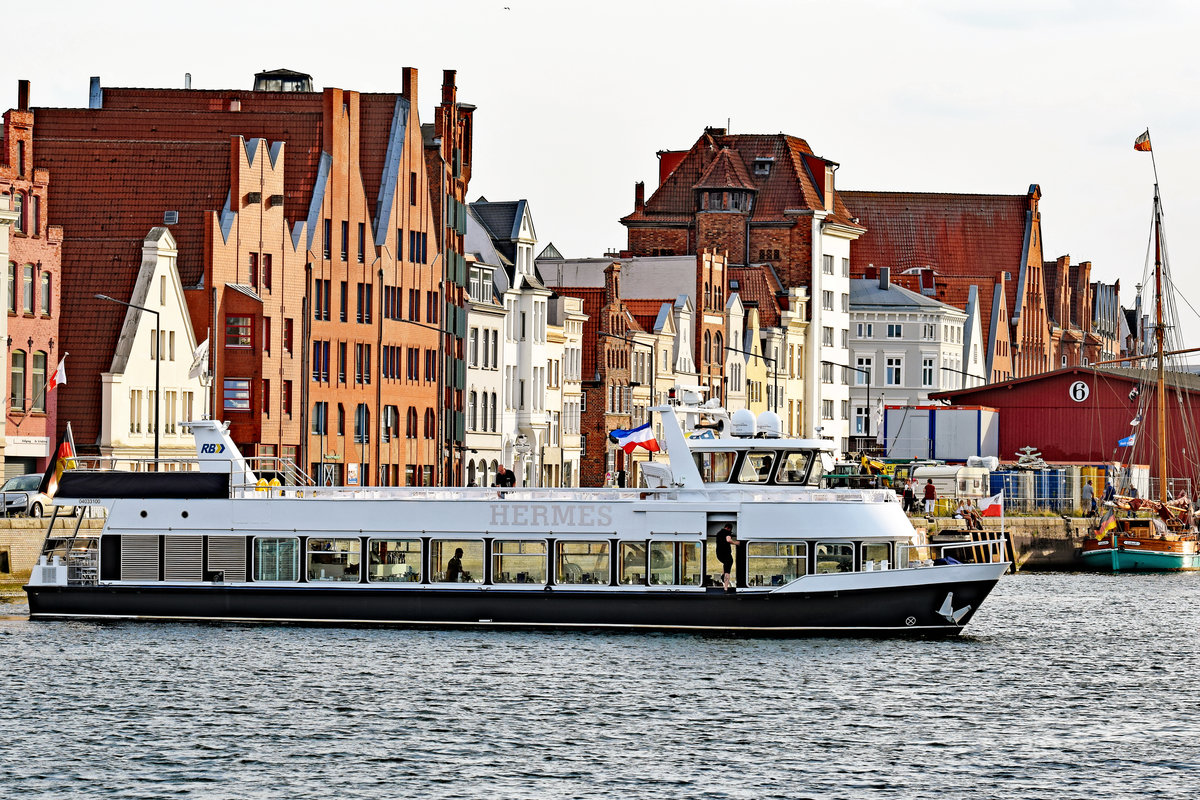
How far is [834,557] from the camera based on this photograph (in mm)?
57344

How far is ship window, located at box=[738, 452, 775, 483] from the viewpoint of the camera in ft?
193

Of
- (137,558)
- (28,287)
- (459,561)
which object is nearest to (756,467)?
(459,561)

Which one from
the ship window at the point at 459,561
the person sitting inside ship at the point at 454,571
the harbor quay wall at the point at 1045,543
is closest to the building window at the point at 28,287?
the ship window at the point at 459,561

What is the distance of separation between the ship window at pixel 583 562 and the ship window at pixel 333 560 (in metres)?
5.30

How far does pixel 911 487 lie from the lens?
4825 inches

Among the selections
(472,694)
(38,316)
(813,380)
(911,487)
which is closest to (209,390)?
(38,316)

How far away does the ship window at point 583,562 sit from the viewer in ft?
192

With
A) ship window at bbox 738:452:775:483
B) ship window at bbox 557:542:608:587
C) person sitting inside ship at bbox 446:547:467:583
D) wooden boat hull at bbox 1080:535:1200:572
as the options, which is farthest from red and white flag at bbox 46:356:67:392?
wooden boat hull at bbox 1080:535:1200:572

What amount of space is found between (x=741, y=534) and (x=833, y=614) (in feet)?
9.75

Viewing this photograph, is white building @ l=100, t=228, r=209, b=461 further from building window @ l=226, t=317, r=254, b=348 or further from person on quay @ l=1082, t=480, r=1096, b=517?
person on quay @ l=1082, t=480, r=1096, b=517

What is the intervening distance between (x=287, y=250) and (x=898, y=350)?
9771 cm

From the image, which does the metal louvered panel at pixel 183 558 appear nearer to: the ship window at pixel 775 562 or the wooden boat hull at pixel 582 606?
the wooden boat hull at pixel 582 606

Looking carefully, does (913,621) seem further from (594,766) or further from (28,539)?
(28,539)

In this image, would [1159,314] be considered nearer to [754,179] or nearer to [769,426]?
[754,179]
